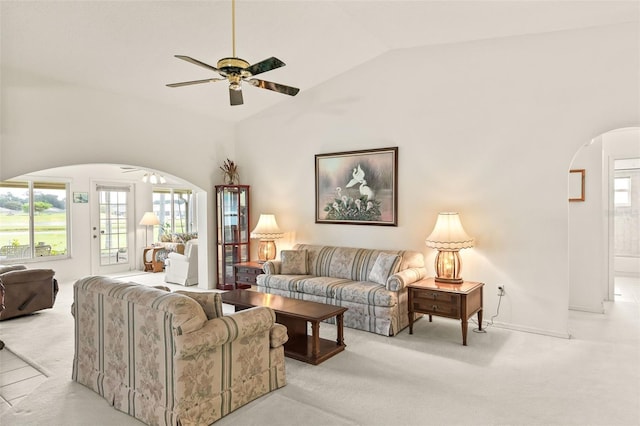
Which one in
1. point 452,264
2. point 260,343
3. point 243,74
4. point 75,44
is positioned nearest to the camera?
point 260,343

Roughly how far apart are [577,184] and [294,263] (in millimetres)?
3948

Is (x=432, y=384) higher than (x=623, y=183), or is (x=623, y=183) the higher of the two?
(x=623, y=183)

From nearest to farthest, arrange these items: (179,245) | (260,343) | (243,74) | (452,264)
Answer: (260,343)
(243,74)
(452,264)
(179,245)

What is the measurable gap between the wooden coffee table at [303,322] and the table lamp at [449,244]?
1.36 m

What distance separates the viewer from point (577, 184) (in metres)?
5.38

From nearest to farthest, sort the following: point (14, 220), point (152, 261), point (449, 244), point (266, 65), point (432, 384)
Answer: point (266, 65) → point (432, 384) → point (449, 244) → point (14, 220) → point (152, 261)

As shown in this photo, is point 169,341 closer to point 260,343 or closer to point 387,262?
point 260,343

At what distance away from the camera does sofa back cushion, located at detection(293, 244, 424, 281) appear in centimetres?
501

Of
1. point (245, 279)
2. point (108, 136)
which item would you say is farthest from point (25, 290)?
point (245, 279)

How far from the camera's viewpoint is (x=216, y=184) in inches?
270

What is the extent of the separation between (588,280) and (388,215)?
2741 millimetres

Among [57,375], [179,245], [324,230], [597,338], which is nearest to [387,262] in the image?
[324,230]

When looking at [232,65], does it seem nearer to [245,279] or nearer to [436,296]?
[436,296]

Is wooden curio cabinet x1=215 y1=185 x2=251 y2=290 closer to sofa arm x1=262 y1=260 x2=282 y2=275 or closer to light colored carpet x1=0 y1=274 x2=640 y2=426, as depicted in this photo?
sofa arm x1=262 y1=260 x2=282 y2=275
